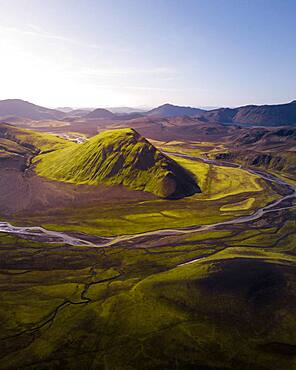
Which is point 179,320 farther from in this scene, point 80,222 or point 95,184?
point 95,184

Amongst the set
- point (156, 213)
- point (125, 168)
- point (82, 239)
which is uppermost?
point (125, 168)

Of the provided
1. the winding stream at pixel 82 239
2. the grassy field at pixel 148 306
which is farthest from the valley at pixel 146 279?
the winding stream at pixel 82 239

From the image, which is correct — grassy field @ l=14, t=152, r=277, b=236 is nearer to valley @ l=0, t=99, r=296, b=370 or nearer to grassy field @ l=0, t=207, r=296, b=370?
valley @ l=0, t=99, r=296, b=370

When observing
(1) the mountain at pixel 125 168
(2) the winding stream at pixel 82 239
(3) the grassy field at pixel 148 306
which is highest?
(1) the mountain at pixel 125 168

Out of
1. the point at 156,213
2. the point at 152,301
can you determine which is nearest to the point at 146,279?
the point at 152,301

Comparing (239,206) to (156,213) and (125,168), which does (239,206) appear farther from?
(125,168)

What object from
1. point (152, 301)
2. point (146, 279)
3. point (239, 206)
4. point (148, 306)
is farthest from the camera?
point (239, 206)

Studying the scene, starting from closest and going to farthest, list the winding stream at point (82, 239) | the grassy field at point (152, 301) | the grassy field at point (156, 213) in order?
the grassy field at point (152, 301) < the winding stream at point (82, 239) < the grassy field at point (156, 213)

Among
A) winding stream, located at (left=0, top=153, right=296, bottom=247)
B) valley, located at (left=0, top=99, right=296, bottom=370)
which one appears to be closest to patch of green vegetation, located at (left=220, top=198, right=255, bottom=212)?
valley, located at (left=0, top=99, right=296, bottom=370)

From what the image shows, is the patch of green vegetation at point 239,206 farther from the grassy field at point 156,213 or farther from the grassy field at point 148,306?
the grassy field at point 148,306

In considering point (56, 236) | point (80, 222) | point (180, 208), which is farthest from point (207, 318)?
point (180, 208)
